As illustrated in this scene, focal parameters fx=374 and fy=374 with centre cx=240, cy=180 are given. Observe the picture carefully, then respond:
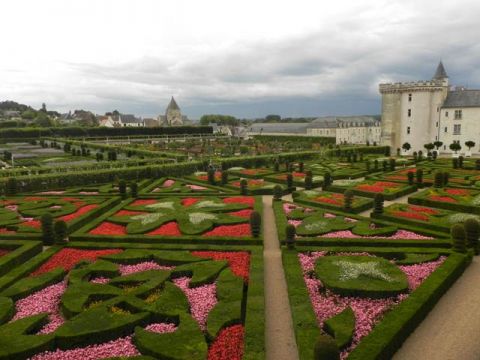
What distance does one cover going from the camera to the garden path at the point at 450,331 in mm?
8922

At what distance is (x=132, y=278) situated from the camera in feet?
40.3

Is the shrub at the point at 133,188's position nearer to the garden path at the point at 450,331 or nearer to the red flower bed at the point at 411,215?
the red flower bed at the point at 411,215

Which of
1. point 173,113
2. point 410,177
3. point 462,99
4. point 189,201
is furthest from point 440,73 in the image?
point 173,113

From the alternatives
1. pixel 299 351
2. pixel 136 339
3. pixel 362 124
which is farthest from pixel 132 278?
pixel 362 124

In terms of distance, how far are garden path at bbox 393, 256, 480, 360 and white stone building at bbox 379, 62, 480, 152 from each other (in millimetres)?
54541

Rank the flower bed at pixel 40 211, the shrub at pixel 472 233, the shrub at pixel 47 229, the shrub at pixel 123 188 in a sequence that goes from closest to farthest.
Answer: the shrub at pixel 472 233
the shrub at pixel 47 229
the flower bed at pixel 40 211
the shrub at pixel 123 188

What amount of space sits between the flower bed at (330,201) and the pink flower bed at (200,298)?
39.4 ft

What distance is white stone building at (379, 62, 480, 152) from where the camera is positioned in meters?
58.0

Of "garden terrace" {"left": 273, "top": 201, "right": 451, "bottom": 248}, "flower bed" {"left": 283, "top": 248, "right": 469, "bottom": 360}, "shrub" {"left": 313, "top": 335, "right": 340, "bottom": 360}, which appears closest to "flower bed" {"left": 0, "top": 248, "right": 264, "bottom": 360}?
"flower bed" {"left": 283, "top": 248, "right": 469, "bottom": 360}

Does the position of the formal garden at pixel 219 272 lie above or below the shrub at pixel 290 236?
below

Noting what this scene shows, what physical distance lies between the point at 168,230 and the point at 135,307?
761cm

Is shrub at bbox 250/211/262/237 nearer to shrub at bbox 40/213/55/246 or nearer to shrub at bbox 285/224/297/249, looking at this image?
shrub at bbox 285/224/297/249

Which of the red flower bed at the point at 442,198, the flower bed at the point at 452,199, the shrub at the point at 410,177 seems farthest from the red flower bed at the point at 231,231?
the shrub at the point at 410,177

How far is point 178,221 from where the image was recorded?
62.3 feet
